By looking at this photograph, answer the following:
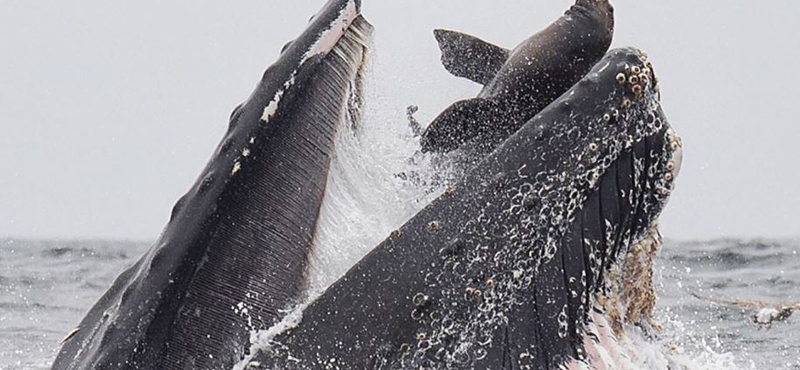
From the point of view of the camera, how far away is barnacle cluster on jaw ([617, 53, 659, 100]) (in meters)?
3.23

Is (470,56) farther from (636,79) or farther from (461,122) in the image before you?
(636,79)

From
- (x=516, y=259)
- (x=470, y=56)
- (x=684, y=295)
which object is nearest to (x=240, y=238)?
(x=516, y=259)

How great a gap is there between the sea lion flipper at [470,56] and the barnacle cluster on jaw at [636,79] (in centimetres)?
72

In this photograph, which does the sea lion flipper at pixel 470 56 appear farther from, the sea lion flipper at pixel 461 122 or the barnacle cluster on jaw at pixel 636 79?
the barnacle cluster on jaw at pixel 636 79

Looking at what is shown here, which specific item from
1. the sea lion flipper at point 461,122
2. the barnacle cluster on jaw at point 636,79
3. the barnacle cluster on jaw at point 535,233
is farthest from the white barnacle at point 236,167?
the barnacle cluster on jaw at point 636,79

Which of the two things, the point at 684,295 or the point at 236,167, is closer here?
the point at 236,167

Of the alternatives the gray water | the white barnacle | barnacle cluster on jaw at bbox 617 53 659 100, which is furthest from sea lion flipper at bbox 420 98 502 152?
the gray water

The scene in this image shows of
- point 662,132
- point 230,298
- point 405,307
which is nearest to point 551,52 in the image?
point 662,132

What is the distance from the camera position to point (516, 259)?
313 cm

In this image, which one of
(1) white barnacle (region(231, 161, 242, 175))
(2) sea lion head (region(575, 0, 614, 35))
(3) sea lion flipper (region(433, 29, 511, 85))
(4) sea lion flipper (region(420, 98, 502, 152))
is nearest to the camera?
(1) white barnacle (region(231, 161, 242, 175))

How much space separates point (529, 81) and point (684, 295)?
31.6 feet

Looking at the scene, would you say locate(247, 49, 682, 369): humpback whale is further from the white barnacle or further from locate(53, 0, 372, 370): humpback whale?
the white barnacle

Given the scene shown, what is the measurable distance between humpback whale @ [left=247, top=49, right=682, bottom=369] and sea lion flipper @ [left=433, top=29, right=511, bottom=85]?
2.32 ft

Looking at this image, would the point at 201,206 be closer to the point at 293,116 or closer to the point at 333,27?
the point at 293,116
